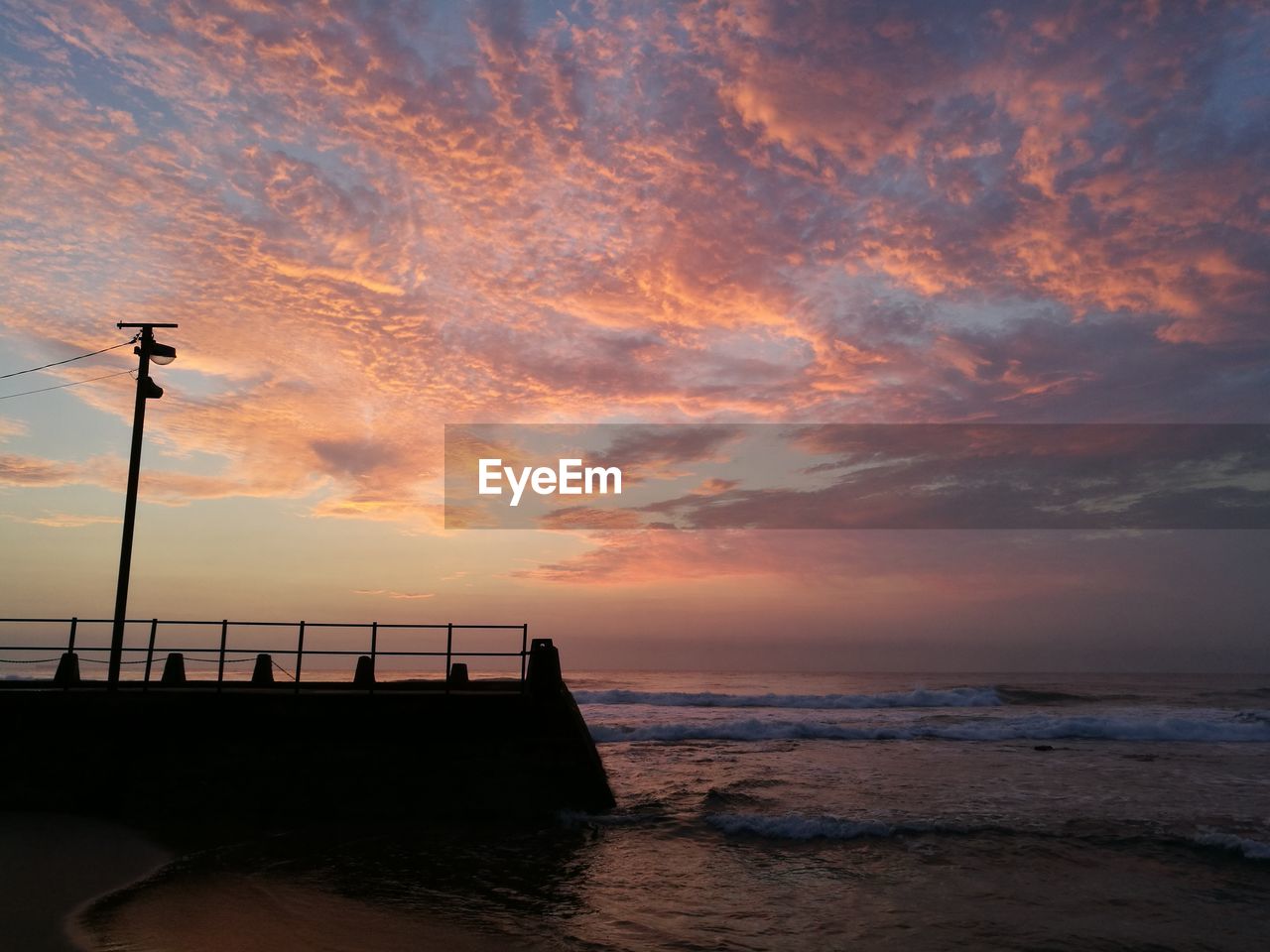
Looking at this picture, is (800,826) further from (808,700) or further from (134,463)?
(808,700)

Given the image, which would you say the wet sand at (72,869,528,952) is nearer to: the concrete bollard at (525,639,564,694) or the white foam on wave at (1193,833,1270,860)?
the concrete bollard at (525,639,564,694)

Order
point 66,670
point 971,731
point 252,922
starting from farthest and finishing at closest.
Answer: point 971,731
point 66,670
point 252,922

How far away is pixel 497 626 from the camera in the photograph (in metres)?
17.0

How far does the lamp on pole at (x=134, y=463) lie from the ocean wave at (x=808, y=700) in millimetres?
38408

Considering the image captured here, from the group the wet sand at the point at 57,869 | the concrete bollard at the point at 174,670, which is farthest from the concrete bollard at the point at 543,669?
the concrete bollard at the point at 174,670

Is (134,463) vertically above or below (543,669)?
above

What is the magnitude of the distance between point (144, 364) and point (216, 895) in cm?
990

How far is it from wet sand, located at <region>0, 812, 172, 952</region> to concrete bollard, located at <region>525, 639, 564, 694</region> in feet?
21.1

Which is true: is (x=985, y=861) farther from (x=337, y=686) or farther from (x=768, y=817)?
(x=337, y=686)

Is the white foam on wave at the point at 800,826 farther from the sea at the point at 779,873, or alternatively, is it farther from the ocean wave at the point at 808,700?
the ocean wave at the point at 808,700

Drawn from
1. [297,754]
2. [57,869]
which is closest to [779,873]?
[297,754]

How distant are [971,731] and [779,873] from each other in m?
29.3

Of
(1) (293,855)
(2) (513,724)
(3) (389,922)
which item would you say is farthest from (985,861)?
(1) (293,855)

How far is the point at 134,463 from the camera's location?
49.6 ft
